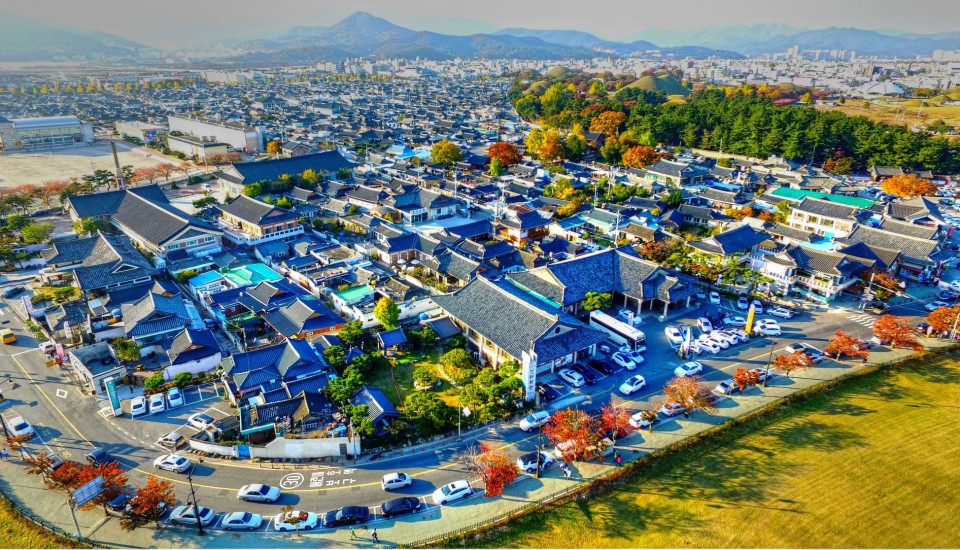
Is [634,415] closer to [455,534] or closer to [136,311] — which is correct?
[455,534]

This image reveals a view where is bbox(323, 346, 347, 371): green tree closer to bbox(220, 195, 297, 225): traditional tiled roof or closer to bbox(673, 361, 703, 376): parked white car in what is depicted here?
bbox(673, 361, 703, 376): parked white car

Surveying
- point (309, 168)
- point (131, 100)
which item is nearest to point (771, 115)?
point (309, 168)

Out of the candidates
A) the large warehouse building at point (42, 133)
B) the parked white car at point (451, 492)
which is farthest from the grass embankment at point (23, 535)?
the large warehouse building at point (42, 133)

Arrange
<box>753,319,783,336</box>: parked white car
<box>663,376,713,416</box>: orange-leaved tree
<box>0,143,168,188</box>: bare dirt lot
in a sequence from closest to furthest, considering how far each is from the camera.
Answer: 1. <box>663,376,713,416</box>: orange-leaved tree
2. <box>753,319,783,336</box>: parked white car
3. <box>0,143,168,188</box>: bare dirt lot

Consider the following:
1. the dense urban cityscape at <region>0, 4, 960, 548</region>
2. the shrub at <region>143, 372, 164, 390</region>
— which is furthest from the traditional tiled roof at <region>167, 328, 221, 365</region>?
the shrub at <region>143, 372, 164, 390</region>

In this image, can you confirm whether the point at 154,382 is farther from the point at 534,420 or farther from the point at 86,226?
the point at 86,226

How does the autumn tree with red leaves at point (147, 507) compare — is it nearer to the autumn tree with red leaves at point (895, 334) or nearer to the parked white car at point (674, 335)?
the parked white car at point (674, 335)

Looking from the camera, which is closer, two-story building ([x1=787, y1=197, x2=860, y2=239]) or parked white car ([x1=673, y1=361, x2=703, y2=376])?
parked white car ([x1=673, y1=361, x2=703, y2=376])

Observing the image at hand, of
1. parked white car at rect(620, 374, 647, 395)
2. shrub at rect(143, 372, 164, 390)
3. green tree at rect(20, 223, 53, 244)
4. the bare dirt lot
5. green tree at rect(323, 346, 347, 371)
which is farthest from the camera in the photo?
the bare dirt lot
